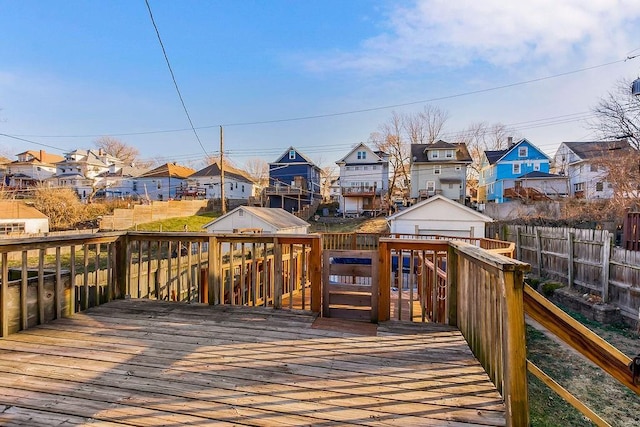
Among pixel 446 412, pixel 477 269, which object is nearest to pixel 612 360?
pixel 446 412

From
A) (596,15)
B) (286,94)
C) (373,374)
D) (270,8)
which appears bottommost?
(373,374)

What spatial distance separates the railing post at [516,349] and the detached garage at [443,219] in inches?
511

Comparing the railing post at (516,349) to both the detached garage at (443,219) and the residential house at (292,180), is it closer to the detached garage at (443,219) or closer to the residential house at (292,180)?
the detached garage at (443,219)

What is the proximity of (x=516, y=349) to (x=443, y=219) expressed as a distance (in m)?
13.6

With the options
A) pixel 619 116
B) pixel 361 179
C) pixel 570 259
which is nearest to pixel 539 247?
pixel 570 259

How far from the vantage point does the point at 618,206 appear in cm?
1451

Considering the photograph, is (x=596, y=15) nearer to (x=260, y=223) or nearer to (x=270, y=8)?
(x=270, y=8)

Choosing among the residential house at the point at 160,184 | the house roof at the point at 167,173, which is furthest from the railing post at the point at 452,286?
the house roof at the point at 167,173

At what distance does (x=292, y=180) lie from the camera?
33.0 m

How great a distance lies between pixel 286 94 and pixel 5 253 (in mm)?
17882

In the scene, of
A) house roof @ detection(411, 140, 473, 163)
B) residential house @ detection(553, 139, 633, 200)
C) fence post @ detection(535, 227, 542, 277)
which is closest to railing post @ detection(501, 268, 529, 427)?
fence post @ detection(535, 227, 542, 277)

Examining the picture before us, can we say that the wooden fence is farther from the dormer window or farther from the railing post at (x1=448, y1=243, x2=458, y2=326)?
the dormer window

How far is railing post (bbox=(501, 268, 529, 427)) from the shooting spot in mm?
1700

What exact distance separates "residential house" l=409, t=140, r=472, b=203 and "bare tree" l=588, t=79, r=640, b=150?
11915 millimetres
